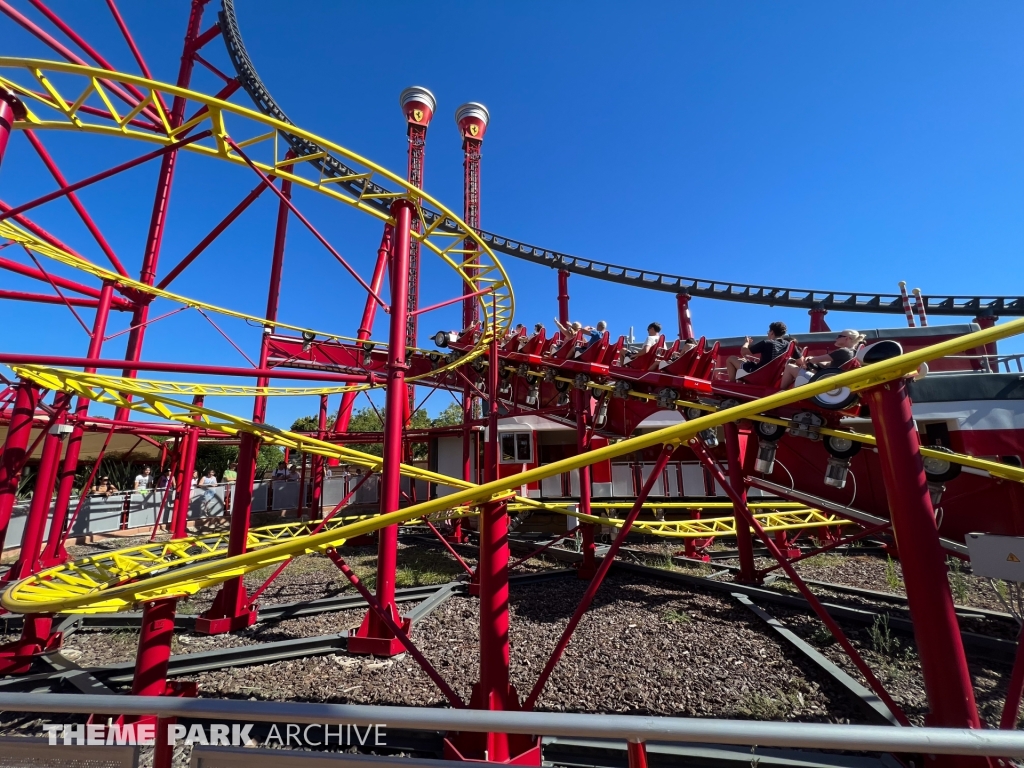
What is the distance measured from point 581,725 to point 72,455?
7868 mm

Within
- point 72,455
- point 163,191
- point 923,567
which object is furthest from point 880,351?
point 163,191

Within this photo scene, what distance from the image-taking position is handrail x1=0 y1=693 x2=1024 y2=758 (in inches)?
49.7

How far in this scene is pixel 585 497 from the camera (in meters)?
7.80

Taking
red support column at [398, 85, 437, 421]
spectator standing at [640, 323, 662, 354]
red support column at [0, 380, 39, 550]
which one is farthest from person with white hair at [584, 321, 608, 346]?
red support column at [398, 85, 437, 421]

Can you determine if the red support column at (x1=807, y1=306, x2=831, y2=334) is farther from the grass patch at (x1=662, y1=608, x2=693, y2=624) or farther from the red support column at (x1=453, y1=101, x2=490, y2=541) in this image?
the grass patch at (x1=662, y1=608, x2=693, y2=624)

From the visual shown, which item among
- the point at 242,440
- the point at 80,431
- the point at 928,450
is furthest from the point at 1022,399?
the point at 80,431

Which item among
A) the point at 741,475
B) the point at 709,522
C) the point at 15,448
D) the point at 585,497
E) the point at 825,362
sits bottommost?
the point at 709,522

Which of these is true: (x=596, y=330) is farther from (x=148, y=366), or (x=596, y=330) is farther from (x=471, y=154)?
(x=471, y=154)

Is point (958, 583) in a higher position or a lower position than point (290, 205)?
lower

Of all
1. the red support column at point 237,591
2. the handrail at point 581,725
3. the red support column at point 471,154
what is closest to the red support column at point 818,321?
the red support column at point 471,154

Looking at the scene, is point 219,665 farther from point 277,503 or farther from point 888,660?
point 277,503

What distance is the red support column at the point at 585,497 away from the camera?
7.40 metres

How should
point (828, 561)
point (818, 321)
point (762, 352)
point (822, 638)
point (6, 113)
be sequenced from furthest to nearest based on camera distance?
point (818, 321), point (828, 561), point (762, 352), point (822, 638), point (6, 113)

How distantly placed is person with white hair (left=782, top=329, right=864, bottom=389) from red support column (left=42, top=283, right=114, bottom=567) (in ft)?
27.5
